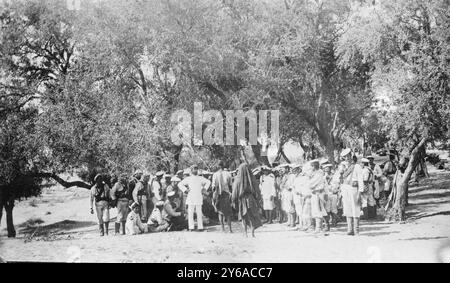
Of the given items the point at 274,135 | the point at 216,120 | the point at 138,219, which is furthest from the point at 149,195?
the point at 274,135

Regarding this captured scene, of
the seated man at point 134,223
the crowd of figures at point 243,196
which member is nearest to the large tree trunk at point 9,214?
the crowd of figures at point 243,196

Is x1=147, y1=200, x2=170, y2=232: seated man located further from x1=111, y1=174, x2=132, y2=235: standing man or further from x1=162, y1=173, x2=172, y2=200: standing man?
x1=111, y1=174, x2=132, y2=235: standing man

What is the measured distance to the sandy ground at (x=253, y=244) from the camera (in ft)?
29.3

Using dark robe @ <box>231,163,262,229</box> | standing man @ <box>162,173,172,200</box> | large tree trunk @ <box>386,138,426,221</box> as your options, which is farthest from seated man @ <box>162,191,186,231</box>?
large tree trunk @ <box>386,138,426,221</box>

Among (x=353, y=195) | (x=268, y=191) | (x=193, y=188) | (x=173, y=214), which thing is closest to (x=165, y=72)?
(x=193, y=188)

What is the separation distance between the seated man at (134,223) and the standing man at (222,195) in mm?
2029

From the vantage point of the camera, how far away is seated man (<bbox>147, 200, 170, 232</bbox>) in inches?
476

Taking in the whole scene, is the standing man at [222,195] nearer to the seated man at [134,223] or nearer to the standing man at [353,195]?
the seated man at [134,223]

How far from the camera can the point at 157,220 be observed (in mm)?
12172

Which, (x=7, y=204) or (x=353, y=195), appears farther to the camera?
(x=7, y=204)

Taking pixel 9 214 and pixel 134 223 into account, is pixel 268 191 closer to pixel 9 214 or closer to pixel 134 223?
pixel 134 223

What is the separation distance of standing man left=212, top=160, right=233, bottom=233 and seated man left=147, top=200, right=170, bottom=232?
1482 millimetres

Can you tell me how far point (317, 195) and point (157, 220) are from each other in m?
4.35

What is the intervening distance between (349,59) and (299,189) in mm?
4632
